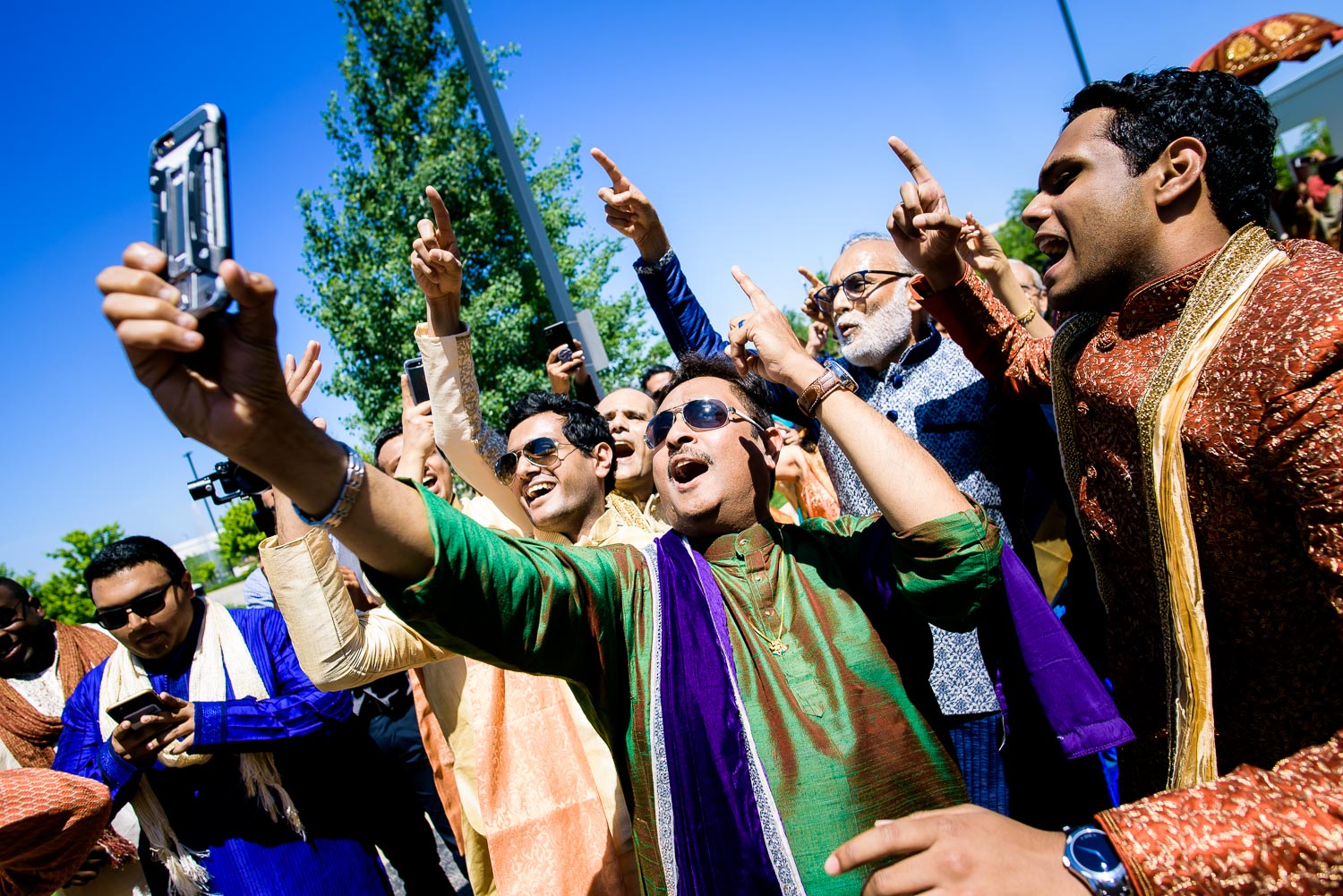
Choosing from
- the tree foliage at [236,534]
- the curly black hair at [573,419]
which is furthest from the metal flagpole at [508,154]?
the tree foliage at [236,534]

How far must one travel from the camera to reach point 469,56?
6773mm

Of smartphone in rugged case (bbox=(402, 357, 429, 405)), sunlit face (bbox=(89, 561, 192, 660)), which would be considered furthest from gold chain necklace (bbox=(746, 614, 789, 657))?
sunlit face (bbox=(89, 561, 192, 660))

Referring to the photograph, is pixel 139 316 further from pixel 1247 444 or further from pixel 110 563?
pixel 110 563

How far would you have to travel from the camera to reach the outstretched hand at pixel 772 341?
1.94m

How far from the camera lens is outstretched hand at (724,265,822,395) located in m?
1.94

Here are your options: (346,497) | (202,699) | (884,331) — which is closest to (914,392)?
(884,331)

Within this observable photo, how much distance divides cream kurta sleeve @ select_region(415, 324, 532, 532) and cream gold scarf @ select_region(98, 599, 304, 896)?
1.17 meters

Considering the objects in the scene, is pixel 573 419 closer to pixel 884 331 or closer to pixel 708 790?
pixel 884 331

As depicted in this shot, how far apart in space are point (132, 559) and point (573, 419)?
6.20 ft

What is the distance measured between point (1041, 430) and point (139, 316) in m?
2.79

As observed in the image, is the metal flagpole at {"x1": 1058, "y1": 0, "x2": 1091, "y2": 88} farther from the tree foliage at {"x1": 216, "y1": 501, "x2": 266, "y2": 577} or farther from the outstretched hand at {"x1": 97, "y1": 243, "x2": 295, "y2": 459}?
the tree foliage at {"x1": 216, "y1": 501, "x2": 266, "y2": 577}

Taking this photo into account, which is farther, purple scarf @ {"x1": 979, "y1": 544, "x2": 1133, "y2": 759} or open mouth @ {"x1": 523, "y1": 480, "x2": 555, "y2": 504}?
open mouth @ {"x1": 523, "y1": 480, "x2": 555, "y2": 504}

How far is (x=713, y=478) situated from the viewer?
2.08m

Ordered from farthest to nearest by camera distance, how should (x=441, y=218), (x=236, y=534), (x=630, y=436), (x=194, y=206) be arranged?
(x=236, y=534), (x=630, y=436), (x=441, y=218), (x=194, y=206)
